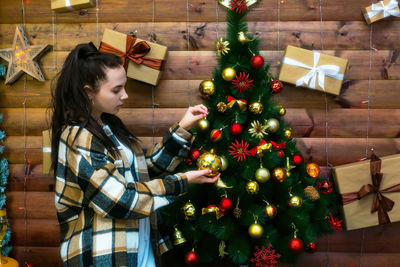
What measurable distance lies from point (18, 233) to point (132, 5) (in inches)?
58.5

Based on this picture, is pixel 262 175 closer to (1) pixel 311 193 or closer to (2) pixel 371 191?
(1) pixel 311 193

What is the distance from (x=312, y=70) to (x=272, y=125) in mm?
464

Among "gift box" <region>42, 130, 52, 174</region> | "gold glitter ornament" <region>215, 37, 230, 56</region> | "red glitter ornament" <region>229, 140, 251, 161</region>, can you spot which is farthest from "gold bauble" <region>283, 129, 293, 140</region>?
"gift box" <region>42, 130, 52, 174</region>

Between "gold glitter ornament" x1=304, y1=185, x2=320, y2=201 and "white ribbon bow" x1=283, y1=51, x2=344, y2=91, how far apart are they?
1.81 feet

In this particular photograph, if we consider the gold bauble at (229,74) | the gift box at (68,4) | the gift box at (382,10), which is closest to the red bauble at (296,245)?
the gold bauble at (229,74)

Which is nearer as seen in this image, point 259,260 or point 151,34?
point 259,260

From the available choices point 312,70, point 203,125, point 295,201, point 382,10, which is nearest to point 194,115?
point 203,125

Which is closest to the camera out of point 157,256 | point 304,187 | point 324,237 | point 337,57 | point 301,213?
point 157,256

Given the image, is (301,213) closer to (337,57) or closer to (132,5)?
(337,57)

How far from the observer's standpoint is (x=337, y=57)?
185cm

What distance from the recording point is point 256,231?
1504mm

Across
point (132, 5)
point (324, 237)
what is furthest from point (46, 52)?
point (324, 237)

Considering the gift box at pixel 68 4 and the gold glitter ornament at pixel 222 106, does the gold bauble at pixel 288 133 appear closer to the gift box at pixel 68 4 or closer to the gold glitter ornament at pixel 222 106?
the gold glitter ornament at pixel 222 106

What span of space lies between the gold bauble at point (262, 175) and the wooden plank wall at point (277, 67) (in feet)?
1.75
